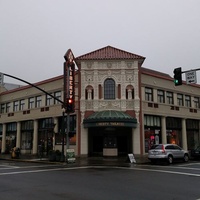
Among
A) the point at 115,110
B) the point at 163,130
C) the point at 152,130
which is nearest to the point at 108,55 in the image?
the point at 115,110

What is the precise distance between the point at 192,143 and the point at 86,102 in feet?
53.4

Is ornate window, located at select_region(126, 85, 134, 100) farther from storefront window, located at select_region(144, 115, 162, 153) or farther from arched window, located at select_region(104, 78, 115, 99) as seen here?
storefront window, located at select_region(144, 115, 162, 153)

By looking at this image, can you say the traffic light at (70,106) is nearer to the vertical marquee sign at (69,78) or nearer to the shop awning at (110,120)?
the vertical marquee sign at (69,78)

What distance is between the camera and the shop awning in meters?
26.5

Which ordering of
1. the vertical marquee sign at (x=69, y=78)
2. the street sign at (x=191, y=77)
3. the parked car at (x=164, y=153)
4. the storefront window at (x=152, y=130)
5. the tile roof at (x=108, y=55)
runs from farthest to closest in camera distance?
the storefront window at (x=152, y=130), the tile roof at (x=108, y=55), the vertical marquee sign at (x=69, y=78), the parked car at (x=164, y=153), the street sign at (x=191, y=77)

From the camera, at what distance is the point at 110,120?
2650 cm

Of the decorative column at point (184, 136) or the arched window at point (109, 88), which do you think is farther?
the decorative column at point (184, 136)

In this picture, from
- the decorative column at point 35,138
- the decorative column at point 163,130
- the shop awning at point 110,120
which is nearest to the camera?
the shop awning at point 110,120

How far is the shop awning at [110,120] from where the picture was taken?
87.0 feet

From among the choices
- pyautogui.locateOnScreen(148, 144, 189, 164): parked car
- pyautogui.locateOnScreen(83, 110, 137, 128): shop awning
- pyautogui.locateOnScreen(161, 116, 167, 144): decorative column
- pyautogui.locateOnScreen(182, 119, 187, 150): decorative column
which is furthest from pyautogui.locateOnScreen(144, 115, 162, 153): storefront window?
pyautogui.locateOnScreen(148, 144, 189, 164): parked car

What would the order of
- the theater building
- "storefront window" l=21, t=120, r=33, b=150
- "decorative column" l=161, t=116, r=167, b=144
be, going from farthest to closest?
"storefront window" l=21, t=120, r=33, b=150, "decorative column" l=161, t=116, r=167, b=144, the theater building

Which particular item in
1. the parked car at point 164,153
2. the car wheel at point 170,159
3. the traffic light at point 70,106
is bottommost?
the car wheel at point 170,159

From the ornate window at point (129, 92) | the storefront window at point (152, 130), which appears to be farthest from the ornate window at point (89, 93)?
the storefront window at point (152, 130)

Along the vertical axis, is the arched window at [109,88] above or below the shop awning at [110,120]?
above
